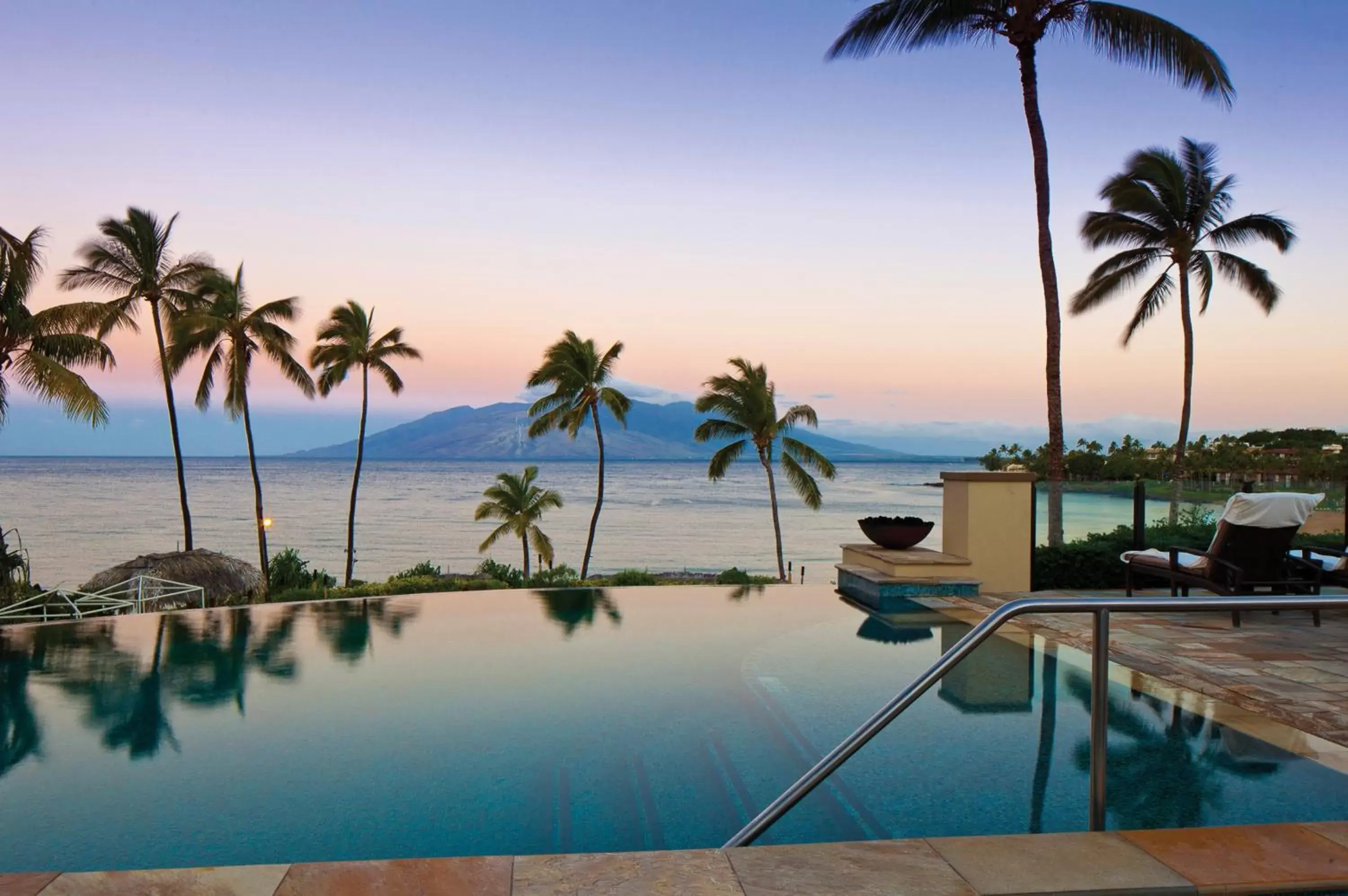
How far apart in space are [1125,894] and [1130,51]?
1335 cm

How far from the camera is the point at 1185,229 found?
19.6 meters

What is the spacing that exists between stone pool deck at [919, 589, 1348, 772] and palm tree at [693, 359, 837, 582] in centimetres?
2026

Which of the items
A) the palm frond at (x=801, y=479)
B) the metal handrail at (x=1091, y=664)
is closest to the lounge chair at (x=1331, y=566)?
the metal handrail at (x=1091, y=664)

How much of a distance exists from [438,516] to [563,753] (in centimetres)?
6576

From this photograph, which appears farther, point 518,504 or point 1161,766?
point 518,504

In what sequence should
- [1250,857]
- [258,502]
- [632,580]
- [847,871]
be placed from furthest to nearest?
[258,502]
[632,580]
[1250,857]
[847,871]

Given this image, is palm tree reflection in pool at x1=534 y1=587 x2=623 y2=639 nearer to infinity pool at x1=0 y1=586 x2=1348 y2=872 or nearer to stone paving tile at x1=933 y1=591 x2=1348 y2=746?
infinity pool at x1=0 y1=586 x2=1348 y2=872

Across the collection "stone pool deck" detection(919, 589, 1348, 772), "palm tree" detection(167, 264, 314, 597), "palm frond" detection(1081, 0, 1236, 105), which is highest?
"palm frond" detection(1081, 0, 1236, 105)

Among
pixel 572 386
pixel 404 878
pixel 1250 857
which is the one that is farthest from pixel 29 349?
pixel 1250 857

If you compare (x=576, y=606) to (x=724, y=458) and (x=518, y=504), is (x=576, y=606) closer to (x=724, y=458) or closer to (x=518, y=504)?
(x=724, y=458)

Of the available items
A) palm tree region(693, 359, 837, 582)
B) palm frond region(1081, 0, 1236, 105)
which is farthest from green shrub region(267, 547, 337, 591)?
palm frond region(1081, 0, 1236, 105)

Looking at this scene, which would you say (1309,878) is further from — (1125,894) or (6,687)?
(6,687)

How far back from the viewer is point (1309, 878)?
7.86 feet

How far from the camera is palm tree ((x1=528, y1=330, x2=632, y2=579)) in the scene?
27.5 metres
